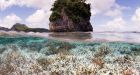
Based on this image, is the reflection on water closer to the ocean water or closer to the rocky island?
the ocean water

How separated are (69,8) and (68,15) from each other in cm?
95

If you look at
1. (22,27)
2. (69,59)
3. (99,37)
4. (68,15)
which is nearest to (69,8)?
(68,15)

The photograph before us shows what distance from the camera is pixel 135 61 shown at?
1678cm

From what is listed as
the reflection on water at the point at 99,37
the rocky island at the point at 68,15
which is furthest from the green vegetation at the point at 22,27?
the reflection on water at the point at 99,37

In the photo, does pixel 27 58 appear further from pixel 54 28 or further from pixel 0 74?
pixel 54 28

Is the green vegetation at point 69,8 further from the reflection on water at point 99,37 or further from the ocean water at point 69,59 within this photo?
the ocean water at point 69,59

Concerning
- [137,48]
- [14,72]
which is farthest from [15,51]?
[137,48]

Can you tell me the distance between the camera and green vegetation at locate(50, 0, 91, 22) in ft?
136

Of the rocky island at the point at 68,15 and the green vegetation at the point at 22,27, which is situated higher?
the rocky island at the point at 68,15

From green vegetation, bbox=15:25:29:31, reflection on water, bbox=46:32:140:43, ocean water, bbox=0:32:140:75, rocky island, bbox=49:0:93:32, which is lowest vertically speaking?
ocean water, bbox=0:32:140:75

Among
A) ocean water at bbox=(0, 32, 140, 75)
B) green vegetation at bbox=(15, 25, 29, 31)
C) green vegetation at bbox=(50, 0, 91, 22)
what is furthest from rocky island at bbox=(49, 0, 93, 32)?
ocean water at bbox=(0, 32, 140, 75)

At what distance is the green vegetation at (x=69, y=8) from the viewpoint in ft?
136

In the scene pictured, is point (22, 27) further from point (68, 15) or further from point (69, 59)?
point (69, 59)

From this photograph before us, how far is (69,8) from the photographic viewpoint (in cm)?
4188
